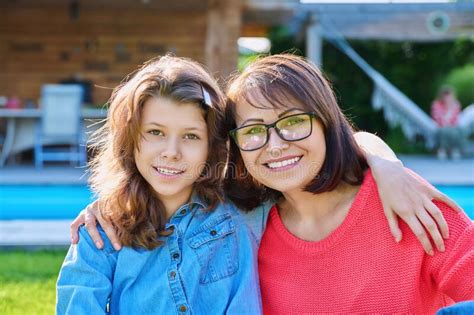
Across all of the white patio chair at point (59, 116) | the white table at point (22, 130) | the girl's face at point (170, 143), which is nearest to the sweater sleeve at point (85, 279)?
the girl's face at point (170, 143)

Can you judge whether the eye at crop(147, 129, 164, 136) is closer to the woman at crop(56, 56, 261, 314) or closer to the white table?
the woman at crop(56, 56, 261, 314)

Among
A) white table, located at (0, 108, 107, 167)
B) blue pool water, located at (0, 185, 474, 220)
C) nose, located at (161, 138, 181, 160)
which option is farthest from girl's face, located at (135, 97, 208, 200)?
white table, located at (0, 108, 107, 167)

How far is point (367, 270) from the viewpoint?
5.65 ft

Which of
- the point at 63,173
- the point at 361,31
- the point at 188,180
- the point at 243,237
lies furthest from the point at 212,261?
the point at 361,31

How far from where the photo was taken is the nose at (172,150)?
1.82 metres

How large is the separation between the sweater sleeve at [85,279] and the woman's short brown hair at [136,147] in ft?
0.27

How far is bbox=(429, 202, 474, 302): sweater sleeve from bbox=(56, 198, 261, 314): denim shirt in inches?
20.4

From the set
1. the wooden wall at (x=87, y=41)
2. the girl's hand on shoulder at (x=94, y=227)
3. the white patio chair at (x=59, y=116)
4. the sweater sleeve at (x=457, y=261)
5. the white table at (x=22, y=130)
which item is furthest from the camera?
the wooden wall at (x=87, y=41)

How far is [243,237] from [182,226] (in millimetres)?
187

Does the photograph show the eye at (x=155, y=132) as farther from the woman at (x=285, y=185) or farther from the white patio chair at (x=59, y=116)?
the white patio chair at (x=59, y=116)

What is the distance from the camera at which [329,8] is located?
949 cm

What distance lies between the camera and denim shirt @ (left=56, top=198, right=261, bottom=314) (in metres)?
1.75

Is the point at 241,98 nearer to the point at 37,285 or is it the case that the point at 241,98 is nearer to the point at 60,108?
the point at 37,285

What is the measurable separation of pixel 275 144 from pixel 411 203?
1.30 ft
